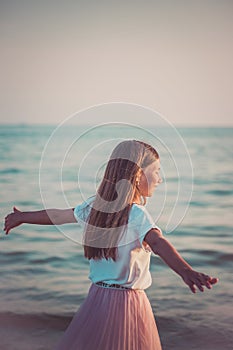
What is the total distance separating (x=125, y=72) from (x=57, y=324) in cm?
737

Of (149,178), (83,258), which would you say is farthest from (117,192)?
(83,258)

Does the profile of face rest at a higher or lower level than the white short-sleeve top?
higher

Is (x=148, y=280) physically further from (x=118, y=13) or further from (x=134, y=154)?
(x=118, y=13)

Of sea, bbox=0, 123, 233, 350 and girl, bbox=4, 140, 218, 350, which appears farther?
sea, bbox=0, 123, 233, 350

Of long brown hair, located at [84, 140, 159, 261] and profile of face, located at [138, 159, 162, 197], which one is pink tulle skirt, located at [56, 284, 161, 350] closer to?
long brown hair, located at [84, 140, 159, 261]

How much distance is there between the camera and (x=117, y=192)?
6.07 feet

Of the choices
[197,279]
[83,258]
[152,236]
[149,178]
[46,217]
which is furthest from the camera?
[83,258]

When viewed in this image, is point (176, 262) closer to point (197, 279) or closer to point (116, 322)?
point (197, 279)

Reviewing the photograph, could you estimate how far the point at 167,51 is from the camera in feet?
33.4

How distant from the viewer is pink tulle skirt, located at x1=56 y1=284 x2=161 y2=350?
189 cm

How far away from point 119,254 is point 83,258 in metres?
2.64

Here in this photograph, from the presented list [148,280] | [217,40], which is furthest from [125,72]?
[148,280]

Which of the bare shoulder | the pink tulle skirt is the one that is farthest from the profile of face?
the pink tulle skirt

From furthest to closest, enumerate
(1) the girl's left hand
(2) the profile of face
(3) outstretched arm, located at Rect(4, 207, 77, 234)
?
(3) outstretched arm, located at Rect(4, 207, 77, 234) → (2) the profile of face → (1) the girl's left hand
